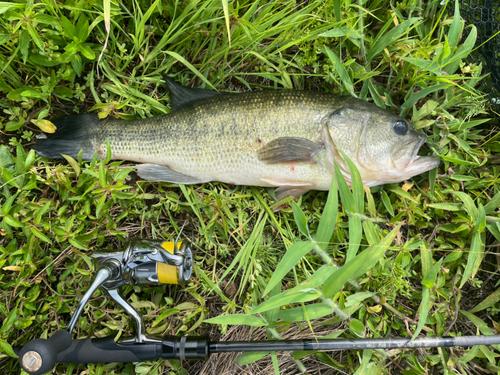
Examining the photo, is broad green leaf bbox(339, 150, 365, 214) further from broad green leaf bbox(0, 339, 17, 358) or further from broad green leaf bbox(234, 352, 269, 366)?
broad green leaf bbox(0, 339, 17, 358)

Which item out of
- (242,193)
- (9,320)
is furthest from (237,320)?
(9,320)

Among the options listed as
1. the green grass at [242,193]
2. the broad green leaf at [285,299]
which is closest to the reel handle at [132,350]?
the green grass at [242,193]

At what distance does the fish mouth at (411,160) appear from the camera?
8.07 ft

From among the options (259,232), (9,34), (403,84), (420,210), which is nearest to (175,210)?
(259,232)

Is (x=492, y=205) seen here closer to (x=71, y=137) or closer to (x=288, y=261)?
(x=288, y=261)

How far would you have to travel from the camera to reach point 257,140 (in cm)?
248

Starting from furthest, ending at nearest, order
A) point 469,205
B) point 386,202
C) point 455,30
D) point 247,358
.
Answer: point 386,202
point 469,205
point 455,30
point 247,358

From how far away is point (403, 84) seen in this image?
282 centimetres

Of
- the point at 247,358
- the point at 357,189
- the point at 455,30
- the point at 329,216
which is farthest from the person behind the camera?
the point at 455,30

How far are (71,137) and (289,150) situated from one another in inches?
67.7

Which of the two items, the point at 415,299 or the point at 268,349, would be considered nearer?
the point at 268,349

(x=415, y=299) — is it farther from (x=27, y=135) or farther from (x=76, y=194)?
(x=27, y=135)

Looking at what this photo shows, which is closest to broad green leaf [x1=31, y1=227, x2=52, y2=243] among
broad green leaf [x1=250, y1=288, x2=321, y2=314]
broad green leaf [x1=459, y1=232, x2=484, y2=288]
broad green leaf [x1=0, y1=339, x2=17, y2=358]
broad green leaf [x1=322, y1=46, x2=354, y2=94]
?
broad green leaf [x1=0, y1=339, x2=17, y2=358]

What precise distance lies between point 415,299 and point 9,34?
3.67 m
